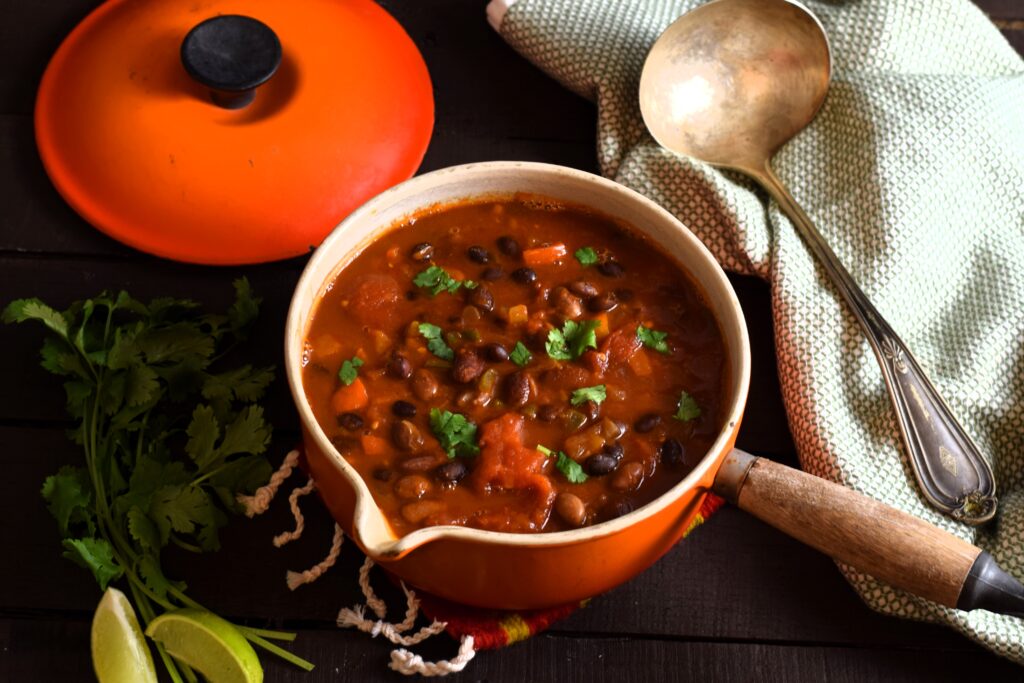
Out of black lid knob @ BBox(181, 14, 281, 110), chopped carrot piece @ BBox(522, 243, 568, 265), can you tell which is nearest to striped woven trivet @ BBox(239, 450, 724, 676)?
chopped carrot piece @ BBox(522, 243, 568, 265)

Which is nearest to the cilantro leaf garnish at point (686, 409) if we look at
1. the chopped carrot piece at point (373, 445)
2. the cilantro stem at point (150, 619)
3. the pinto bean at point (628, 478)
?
the pinto bean at point (628, 478)

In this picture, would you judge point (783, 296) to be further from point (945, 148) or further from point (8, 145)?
point (8, 145)

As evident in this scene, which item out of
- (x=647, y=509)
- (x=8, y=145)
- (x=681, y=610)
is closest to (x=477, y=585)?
(x=647, y=509)

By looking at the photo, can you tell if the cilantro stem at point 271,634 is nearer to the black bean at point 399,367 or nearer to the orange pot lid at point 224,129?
the black bean at point 399,367

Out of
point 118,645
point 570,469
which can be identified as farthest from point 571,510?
point 118,645

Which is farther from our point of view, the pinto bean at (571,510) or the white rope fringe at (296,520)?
the white rope fringe at (296,520)

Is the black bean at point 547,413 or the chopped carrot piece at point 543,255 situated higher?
the chopped carrot piece at point 543,255
